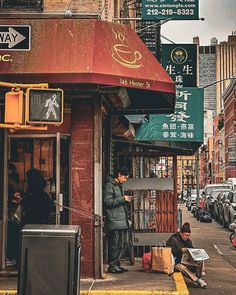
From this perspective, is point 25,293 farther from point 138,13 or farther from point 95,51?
point 138,13

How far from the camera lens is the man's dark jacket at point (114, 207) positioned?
11.5 m

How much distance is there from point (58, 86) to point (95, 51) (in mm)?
891

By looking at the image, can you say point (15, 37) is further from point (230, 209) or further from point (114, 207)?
point (230, 209)

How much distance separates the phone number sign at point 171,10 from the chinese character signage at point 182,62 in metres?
3.71

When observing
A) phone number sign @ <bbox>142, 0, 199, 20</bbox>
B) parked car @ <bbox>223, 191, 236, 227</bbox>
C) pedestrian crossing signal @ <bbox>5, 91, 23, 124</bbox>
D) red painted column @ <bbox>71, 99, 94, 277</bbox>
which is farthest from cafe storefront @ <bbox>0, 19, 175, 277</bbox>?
parked car @ <bbox>223, 191, 236, 227</bbox>

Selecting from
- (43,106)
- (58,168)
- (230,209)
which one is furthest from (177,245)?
(230,209)

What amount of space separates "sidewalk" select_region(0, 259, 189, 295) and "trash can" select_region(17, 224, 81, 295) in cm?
192

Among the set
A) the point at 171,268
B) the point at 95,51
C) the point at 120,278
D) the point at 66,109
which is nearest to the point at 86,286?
the point at 120,278

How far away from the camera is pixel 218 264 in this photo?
15.9 m

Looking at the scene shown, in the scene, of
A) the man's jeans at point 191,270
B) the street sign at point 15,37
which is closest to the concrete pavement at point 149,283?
the man's jeans at point 191,270

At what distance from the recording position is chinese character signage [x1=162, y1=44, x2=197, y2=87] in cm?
1933

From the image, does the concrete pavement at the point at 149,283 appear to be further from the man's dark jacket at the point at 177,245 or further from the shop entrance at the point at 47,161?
the shop entrance at the point at 47,161

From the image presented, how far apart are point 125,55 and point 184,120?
7.65 meters

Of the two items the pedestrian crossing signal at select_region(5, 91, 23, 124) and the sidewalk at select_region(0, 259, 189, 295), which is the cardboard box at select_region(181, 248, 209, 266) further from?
the pedestrian crossing signal at select_region(5, 91, 23, 124)
